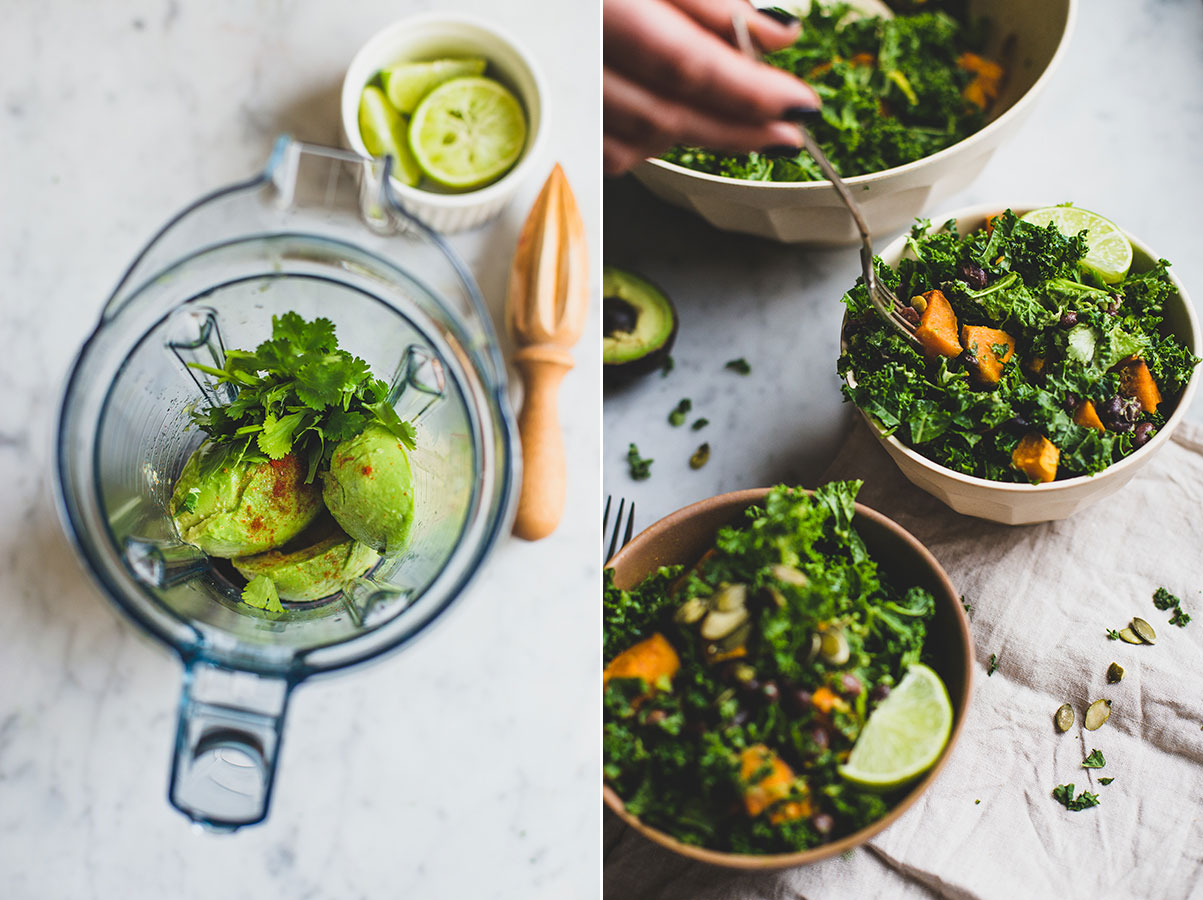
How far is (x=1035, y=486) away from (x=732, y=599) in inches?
16.0

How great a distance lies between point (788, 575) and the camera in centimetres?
90

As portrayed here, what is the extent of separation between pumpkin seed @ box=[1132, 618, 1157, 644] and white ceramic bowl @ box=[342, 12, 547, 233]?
3.05 feet

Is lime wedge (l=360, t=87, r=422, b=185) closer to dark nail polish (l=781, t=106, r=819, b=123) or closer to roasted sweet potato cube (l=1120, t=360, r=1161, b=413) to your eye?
dark nail polish (l=781, t=106, r=819, b=123)

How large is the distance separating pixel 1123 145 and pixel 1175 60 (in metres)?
0.17

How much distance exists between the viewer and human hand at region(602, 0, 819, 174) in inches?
42.3

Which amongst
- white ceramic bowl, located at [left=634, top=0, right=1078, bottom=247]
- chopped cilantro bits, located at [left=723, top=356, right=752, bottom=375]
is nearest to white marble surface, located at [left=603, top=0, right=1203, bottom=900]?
chopped cilantro bits, located at [left=723, top=356, right=752, bottom=375]

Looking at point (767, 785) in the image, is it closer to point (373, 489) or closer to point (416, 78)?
point (373, 489)

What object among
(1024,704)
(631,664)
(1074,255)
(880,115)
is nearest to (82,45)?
(631,664)

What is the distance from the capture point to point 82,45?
3.50ft

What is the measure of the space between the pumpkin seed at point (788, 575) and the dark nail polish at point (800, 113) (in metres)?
0.52

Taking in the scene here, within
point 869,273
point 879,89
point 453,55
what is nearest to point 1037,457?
point 869,273

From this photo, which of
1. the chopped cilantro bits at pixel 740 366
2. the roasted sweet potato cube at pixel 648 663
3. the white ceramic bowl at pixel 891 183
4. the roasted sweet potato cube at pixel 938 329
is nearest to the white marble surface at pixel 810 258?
the chopped cilantro bits at pixel 740 366

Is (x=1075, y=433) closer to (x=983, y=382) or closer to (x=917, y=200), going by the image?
(x=983, y=382)

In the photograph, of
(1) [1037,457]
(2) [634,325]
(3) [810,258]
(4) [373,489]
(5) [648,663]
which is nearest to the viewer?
(4) [373,489]
